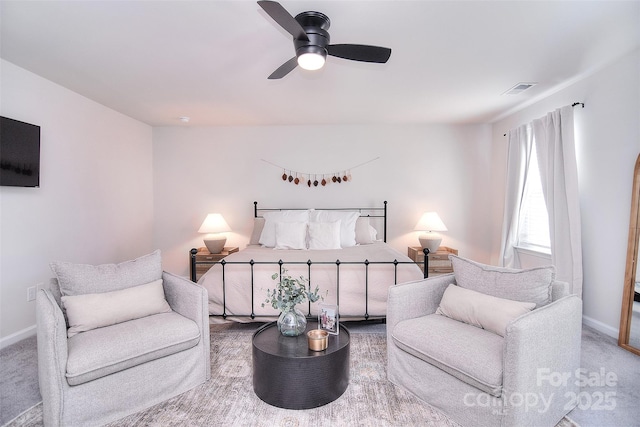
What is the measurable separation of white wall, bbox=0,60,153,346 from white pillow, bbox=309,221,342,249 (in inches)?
99.2

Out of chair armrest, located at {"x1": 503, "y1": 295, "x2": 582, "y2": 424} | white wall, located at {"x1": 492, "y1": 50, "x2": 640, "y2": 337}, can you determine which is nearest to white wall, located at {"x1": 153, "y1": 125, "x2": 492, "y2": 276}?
white wall, located at {"x1": 492, "y1": 50, "x2": 640, "y2": 337}

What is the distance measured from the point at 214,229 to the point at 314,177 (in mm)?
1623

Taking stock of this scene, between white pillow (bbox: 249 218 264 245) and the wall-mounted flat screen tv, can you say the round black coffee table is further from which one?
the wall-mounted flat screen tv

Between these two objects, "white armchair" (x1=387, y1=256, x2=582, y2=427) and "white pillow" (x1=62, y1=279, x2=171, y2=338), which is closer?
"white armchair" (x1=387, y1=256, x2=582, y2=427)

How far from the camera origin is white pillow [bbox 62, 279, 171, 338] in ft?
6.11

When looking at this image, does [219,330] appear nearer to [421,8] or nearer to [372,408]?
[372,408]

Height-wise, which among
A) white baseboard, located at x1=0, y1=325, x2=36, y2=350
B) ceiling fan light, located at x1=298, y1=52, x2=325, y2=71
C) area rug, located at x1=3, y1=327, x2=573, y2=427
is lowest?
area rug, located at x1=3, y1=327, x2=573, y2=427

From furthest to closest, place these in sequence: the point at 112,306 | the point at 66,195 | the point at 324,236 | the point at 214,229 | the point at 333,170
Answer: the point at 333,170, the point at 214,229, the point at 324,236, the point at 66,195, the point at 112,306

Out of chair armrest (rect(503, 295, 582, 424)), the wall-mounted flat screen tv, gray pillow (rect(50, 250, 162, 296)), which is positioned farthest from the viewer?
the wall-mounted flat screen tv

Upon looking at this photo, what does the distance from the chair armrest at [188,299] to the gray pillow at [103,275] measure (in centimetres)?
15

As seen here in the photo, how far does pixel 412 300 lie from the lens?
213 cm

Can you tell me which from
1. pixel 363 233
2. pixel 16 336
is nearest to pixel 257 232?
pixel 363 233

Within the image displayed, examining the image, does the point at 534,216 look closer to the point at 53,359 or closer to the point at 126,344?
the point at 126,344

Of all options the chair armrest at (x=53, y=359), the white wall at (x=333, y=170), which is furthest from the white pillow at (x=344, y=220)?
the chair armrest at (x=53, y=359)
